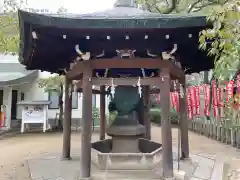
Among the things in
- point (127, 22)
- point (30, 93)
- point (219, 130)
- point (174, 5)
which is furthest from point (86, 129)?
point (30, 93)

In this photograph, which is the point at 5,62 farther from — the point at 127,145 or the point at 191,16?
the point at 191,16

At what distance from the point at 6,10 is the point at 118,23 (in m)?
8.29

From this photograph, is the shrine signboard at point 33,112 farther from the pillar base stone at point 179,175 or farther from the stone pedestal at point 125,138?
the pillar base stone at point 179,175

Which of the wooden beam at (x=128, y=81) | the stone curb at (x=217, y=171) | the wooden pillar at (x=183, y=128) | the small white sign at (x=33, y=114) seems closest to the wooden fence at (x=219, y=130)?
the stone curb at (x=217, y=171)

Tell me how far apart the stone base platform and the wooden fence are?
151 inches

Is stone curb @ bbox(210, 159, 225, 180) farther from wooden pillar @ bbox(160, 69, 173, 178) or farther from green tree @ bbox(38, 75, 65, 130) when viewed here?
green tree @ bbox(38, 75, 65, 130)

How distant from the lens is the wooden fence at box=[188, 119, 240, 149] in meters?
10.1

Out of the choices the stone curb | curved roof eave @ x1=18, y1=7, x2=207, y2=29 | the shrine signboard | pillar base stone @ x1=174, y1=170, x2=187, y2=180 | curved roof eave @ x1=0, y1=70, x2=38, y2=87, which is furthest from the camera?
the shrine signboard

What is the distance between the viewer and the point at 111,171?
17.5ft

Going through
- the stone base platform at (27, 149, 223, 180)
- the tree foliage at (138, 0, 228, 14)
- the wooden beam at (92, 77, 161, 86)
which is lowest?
the stone base platform at (27, 149, 223, 180)

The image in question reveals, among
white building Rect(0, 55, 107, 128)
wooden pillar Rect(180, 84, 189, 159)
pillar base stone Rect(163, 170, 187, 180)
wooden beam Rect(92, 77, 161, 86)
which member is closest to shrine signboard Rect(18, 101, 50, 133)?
white building Rect(0, 55, 107, 128)

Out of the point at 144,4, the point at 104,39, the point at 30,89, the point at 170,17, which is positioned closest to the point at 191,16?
the point at 170,17

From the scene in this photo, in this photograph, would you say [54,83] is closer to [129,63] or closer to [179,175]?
[129,63]

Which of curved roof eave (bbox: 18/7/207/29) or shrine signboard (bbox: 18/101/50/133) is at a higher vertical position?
curved roof eave (bbox: 18/7/207/29)
